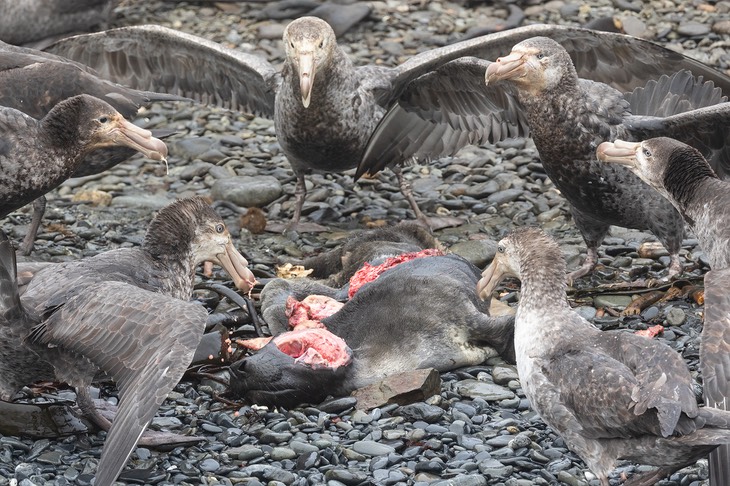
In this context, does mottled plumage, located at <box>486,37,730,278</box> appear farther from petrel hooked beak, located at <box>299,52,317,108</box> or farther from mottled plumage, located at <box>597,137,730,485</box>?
petrel hooked beak, located at <box>299,52,317,108</box>

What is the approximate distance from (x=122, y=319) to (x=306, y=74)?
11.0 feet

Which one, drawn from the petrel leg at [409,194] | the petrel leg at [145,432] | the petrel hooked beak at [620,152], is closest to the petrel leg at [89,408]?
the petrel leg at [145,432]

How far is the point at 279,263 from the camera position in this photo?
8.14 metres

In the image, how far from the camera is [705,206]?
19.9ft

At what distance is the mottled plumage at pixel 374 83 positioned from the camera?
27.7ft

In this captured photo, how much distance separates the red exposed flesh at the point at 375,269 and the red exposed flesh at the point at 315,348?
0.73 metres

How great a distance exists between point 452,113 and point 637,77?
1386 millimetres

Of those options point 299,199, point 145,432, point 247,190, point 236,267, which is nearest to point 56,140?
point 236,267

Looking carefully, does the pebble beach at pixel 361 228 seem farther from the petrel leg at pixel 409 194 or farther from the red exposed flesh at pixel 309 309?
the red exposed flesh at pixel 309 309

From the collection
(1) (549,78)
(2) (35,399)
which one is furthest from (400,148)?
(2) (35,399)

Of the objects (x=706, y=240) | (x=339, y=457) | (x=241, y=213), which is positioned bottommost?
(x=241, y=213)

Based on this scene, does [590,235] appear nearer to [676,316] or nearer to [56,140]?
[676,316]

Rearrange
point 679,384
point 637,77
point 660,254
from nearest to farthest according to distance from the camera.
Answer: point 679,384, point 660,254, point 637,77

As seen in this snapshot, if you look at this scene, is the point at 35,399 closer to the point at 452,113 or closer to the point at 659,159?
the point at 659,159
